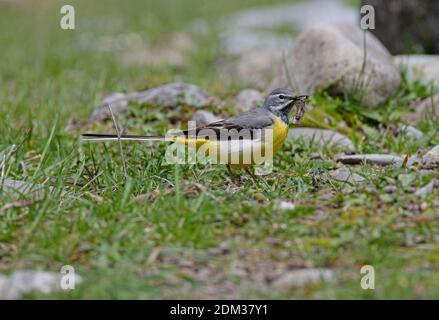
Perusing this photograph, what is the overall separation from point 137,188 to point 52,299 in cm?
165

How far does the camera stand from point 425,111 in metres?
7.62

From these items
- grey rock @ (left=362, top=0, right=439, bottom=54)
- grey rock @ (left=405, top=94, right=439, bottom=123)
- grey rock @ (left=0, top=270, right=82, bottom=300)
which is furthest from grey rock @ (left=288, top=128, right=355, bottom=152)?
grey rock @ (left=0, top=270, right=82, bottom=300)

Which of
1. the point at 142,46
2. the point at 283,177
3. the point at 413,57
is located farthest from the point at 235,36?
the point at 283,177

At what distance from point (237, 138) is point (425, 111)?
2409 millimetres

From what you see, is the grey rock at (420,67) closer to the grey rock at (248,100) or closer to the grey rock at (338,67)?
the grey rock at (338,67)

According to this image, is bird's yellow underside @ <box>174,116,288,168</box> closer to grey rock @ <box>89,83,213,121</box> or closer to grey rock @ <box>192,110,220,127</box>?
grey rock @ <box>192,110,220,127</box>

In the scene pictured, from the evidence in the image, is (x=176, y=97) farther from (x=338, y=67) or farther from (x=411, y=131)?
(x=411, y=131)

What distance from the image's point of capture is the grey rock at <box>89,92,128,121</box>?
789 cm

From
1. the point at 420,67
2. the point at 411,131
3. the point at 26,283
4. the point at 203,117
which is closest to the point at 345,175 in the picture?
the point at 411,131

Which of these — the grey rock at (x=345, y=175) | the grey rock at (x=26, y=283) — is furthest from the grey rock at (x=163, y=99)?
the grey rock at (x=26, y=283)

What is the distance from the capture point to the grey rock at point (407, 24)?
953 centimetres

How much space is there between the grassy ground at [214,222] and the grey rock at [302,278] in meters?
0.04
